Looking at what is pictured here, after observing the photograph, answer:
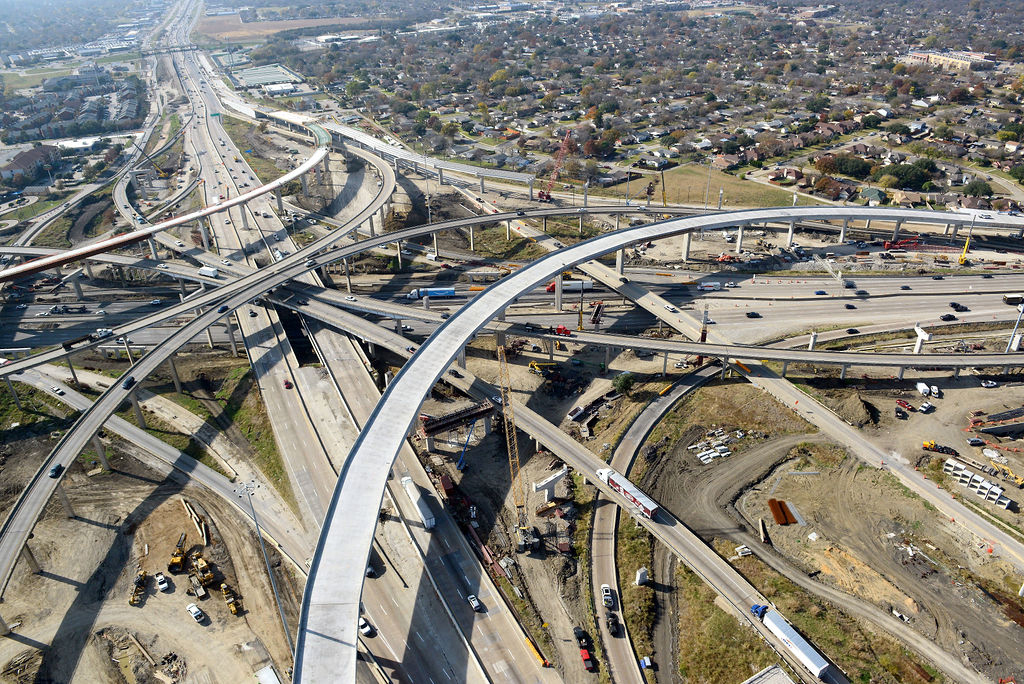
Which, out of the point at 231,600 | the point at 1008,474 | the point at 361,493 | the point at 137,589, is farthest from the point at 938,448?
the point at 137,589

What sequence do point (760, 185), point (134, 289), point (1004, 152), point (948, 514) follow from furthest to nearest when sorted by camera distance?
1. point (1004, 152)
2. point (760, 185)
3. point (134, 289)
4. point (948, 514)

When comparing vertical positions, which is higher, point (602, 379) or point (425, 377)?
point (425, 377)

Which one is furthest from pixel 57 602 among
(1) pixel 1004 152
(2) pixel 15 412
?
(1) pixel 1004 152

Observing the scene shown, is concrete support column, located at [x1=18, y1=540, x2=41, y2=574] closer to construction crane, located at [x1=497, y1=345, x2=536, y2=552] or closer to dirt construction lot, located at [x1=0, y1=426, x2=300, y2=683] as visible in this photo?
dirt construction lot, located at [x1=0, y1=426, x2=300, y2=683]

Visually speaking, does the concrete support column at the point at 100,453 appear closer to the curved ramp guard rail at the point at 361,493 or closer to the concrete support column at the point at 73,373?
the concrete support column at the point at 73,373

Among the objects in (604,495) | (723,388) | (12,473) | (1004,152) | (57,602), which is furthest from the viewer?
(1004,152)

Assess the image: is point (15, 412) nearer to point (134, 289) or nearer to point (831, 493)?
point (134, 289)

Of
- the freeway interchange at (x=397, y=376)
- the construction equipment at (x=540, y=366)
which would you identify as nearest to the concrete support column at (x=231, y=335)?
the freeway interchange at (x=397, y=376)

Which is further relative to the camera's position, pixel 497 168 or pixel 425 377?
pixel 497 168

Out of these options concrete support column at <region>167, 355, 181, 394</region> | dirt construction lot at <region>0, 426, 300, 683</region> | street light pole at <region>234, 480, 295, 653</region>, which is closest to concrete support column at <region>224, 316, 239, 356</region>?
concrete support column at <region>167, 355, 181, 394</region>
